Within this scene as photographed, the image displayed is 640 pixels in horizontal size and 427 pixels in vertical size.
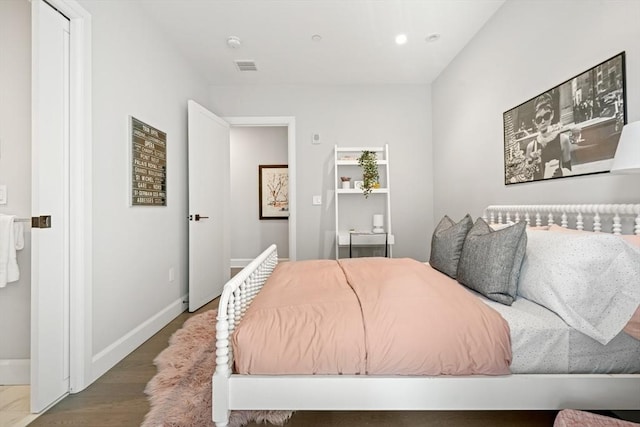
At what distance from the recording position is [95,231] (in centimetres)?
179

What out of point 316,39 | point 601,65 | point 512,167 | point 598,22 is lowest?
point 512,167

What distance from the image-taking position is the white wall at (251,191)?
205 inches

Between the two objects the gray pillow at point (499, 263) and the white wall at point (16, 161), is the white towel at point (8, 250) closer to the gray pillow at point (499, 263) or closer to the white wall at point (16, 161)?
the white wall at point (16, 161)

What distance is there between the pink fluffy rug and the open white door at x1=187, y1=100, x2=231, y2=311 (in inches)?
31.7

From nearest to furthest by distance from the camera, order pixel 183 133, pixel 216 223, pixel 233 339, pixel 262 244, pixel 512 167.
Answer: pixel 233 339 < pixel 512 167 < pixel 183 133 < pixel 216 223 < pixel 262 244

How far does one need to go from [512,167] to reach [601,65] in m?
0.84

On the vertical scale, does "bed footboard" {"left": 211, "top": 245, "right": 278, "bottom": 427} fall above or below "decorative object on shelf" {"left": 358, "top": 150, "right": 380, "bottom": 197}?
below

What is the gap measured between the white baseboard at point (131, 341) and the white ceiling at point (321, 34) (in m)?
2.48

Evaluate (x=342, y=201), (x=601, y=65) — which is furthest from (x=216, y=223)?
(x=601, y=65)

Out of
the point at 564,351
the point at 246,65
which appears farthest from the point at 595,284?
the point at 246,65

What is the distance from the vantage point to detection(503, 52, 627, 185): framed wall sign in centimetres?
151

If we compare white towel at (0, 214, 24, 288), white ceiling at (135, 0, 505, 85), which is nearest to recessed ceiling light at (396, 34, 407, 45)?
white ceiling at (135, 0, 505, 85)

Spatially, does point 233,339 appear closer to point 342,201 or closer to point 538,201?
point 538,201

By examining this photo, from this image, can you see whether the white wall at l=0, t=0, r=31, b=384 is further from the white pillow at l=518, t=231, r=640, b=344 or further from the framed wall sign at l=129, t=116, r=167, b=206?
the white pillow at l=518, t=231, r=640, b=344
